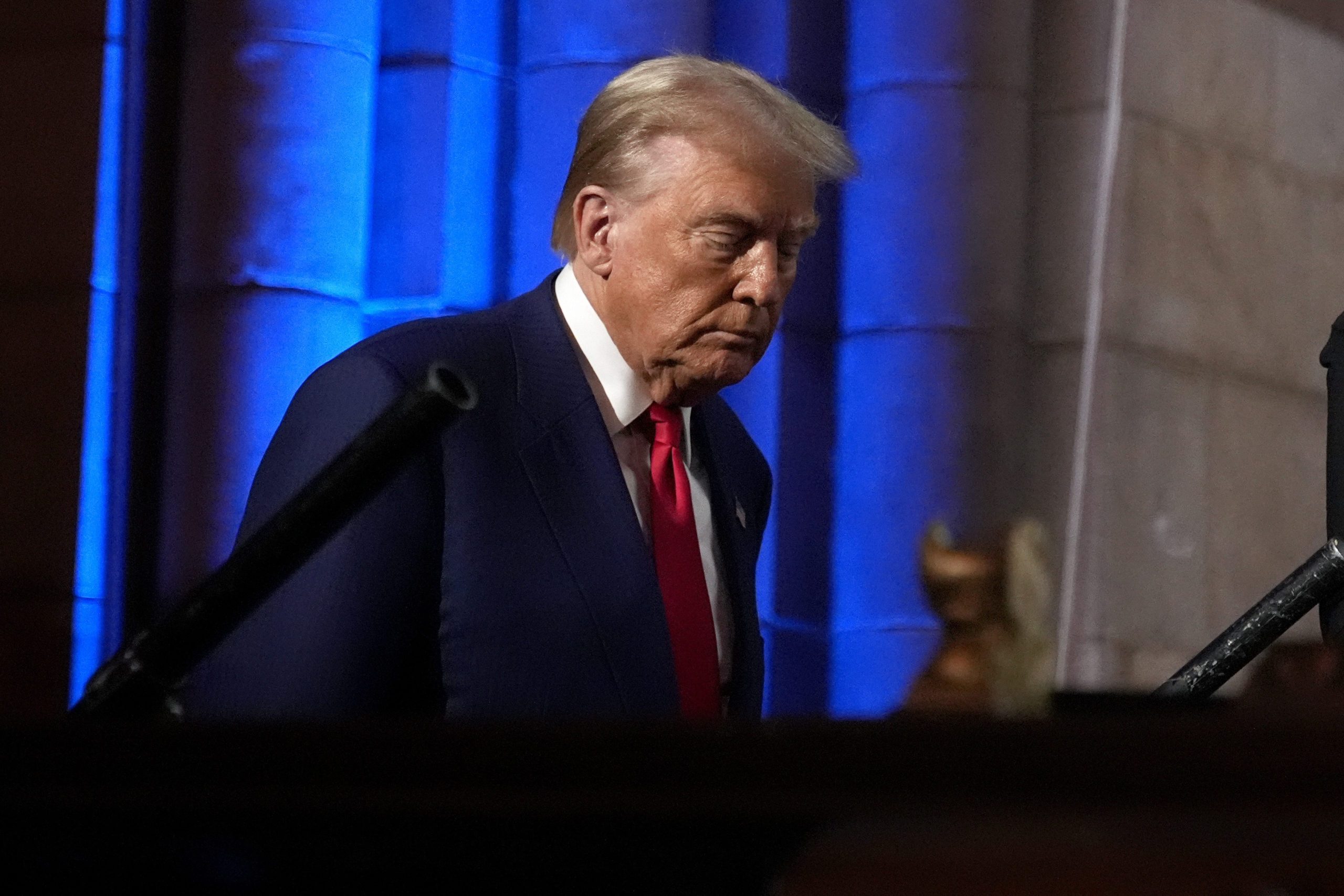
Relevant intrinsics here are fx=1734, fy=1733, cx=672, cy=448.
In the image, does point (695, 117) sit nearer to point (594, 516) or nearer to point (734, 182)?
point (734, 182)

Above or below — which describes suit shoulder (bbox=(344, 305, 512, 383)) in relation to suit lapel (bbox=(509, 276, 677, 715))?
above

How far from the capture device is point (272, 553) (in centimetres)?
100

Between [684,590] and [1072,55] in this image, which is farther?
[1072,55]

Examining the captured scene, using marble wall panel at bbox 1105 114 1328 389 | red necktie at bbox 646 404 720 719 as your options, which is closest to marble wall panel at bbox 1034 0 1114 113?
marble wall panel at bbox 1105 114 1328 389

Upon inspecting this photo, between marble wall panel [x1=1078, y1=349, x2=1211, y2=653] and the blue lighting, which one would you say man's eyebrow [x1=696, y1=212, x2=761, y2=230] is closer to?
the blue lighting

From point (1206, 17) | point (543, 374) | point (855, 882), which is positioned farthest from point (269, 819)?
point (1206, 17)

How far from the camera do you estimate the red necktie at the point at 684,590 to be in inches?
77.5

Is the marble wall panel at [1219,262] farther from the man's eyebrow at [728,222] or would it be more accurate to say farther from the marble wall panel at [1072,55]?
the man's eyebrow at [728,222]

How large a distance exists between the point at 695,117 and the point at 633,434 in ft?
1.32

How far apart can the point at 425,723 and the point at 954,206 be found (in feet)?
10.3

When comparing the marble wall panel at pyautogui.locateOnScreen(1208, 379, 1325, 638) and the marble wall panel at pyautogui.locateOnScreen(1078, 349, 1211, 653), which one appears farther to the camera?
the marble wall panel at pyautogui.locateOnScreen(1208, 379, 1325, 638)

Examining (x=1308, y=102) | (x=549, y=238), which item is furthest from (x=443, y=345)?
(x=1308, y=102)

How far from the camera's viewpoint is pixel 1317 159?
4117 mm

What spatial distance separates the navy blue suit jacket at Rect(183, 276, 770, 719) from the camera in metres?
1.81
